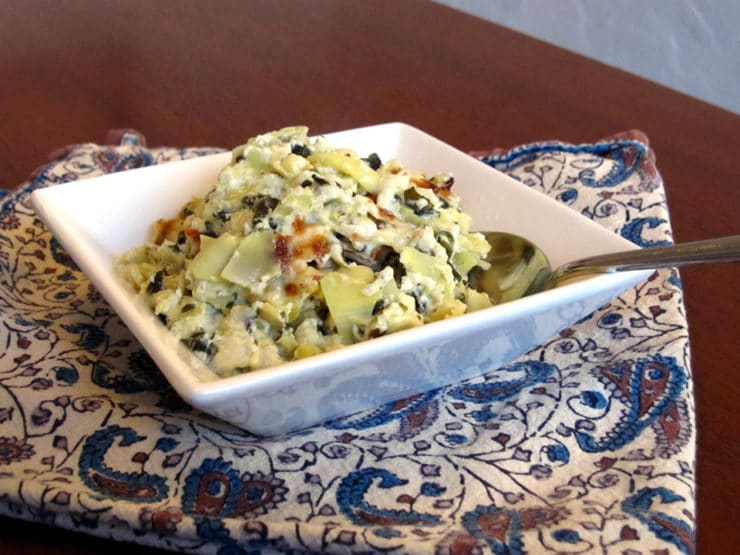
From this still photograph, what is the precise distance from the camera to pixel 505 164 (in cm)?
164

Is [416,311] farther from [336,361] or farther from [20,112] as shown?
[20,112]

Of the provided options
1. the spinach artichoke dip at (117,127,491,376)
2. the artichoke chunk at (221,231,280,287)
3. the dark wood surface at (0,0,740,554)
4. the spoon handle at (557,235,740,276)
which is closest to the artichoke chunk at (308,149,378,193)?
the spinach artichoke dip at (117,127,491,376)

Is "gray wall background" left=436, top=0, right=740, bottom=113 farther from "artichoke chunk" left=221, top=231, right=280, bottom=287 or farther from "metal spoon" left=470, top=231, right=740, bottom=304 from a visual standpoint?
"artichoke chunk" left=221, top=231, right=280, bottom=287

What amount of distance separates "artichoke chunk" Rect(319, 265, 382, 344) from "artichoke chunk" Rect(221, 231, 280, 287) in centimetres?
7

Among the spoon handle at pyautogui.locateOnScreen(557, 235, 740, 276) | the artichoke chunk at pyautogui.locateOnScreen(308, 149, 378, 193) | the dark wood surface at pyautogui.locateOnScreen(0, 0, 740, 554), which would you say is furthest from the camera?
the dark wood surface at pyautogui.locateOnScreen(0, 0, 740, 554)

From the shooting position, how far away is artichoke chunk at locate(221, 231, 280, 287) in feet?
3.26

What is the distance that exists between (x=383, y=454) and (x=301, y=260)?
26cm

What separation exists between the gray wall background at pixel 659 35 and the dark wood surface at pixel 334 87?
0.86 metres

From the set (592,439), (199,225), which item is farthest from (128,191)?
(592,439)

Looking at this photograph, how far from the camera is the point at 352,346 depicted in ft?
2.83

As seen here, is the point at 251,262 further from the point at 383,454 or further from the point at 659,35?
the point at 659,35

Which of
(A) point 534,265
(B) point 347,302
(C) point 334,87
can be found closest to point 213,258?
(B) point 347,302

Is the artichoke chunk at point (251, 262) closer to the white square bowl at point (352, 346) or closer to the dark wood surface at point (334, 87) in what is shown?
the white square bowl at point (352, 346)

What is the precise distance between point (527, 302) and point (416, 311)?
0.14m
